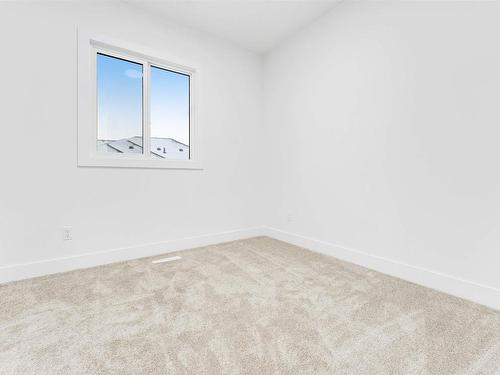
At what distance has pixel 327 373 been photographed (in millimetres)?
1133

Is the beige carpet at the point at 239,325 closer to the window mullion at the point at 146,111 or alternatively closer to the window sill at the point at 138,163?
the window sill at the point at 138,163

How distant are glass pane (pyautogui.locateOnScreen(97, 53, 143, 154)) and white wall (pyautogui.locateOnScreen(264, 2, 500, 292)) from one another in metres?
1.82

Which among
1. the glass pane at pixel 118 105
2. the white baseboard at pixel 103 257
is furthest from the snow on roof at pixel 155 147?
the white baseboard at pixel 103 257

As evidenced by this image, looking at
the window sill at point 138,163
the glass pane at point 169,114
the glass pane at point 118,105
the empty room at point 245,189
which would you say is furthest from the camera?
the glass pane at point 169,114

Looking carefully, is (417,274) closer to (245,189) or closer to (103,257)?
(245,189)

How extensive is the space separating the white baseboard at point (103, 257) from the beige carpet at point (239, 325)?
0.10 meters

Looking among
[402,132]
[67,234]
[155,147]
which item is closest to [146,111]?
[155,147]

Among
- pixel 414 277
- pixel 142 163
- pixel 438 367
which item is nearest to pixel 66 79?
pixel 142 163

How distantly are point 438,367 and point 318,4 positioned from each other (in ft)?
10.1

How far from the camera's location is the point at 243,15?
2.79m

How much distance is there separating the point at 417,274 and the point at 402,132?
46.5 inches

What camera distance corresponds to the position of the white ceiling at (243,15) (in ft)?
8.55

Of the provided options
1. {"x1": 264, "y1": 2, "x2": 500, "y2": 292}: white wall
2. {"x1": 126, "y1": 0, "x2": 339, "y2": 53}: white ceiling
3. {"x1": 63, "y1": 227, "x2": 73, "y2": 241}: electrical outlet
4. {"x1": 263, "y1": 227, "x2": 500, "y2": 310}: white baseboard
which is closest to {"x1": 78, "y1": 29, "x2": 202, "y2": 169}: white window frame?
{"x1": 126, "y1": 0, "x2": 339, "y2": 53}: white ceiling

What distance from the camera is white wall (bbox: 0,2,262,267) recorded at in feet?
6.86
